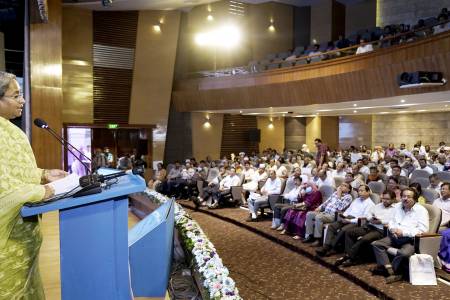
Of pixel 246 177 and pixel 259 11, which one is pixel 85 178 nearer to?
pixel 246 177

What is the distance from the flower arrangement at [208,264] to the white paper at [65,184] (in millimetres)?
1012

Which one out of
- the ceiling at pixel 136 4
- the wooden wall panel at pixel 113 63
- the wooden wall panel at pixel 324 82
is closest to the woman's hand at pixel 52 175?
the wooden wall panel at pixel 324 82

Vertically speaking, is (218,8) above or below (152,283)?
above

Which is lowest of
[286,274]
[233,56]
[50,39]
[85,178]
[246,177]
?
[286,274]

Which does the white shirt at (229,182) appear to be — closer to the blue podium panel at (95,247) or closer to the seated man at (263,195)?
the seated man at (263,195)

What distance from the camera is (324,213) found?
5543 millimetres

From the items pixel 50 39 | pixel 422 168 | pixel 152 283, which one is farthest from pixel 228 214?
pixel 152 283

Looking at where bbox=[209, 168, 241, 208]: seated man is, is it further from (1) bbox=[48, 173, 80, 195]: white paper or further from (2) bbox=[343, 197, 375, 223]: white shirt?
(1) bbox=[48, 173, 80, 195]: white paper

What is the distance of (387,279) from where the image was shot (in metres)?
4.00

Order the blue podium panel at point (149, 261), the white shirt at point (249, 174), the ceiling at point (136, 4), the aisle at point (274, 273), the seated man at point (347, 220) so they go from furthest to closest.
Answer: the ceiling at point (136, 4) → the white shirt at point (249, 174) → the seated man at point (347, 220) → the aisle at point (274, 273) → the blue podium panel at point (149, 261)

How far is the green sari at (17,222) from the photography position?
131 centimetres

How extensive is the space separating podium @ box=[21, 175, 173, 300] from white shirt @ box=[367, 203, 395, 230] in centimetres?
391

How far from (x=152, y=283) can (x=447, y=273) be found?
3339 mm

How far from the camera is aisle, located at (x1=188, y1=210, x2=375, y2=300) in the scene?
400cm
